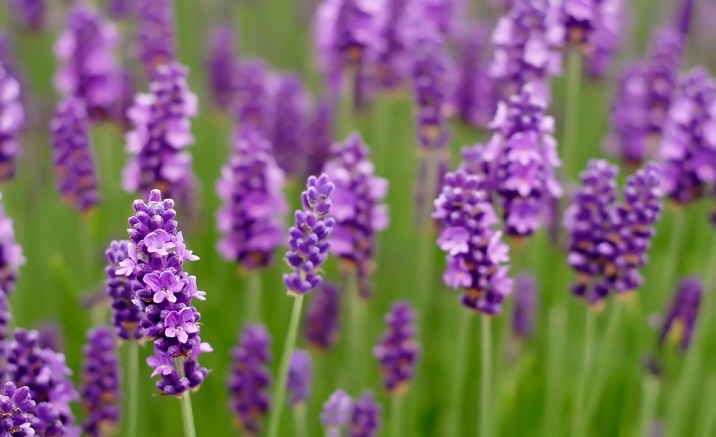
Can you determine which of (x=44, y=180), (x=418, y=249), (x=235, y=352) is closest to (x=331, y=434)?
(x=235, y=352)

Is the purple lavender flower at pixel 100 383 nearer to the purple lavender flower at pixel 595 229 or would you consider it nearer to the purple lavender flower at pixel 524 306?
the purple lavender flower at pixel 595 229

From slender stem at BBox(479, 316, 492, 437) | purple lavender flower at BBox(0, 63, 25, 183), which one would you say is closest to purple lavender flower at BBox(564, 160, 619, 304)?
slender stem at BBox(479, 316, 492, 437)

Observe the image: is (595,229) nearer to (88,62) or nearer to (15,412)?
(15,412)

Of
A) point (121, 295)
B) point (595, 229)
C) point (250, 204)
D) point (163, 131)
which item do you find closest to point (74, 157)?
point (163, 131)

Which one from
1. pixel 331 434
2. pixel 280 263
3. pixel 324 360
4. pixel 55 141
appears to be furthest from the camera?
pixel 280 263

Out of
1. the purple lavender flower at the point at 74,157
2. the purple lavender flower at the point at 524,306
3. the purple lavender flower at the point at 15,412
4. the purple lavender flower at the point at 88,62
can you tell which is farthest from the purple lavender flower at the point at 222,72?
the purple lavender flower at the point at 15,412

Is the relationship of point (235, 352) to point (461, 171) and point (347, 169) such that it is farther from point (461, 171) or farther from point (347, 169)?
point (461, 171)
